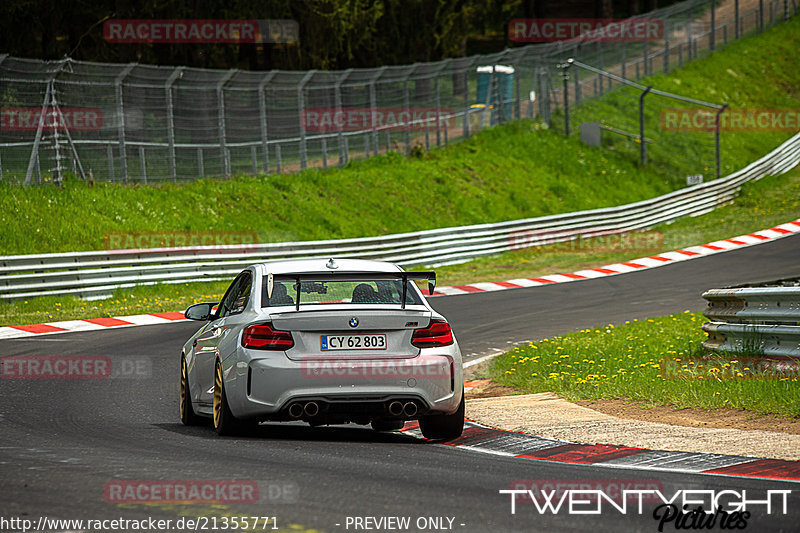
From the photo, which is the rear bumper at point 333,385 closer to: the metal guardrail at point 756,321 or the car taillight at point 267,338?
the car taillight at point 267,338

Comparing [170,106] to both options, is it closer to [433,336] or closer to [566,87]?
[566,87]

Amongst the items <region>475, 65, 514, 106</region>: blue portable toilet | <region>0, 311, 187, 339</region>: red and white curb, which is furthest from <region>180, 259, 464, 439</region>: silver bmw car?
<region>475, 65, 514, 106</region>: blue portable toilet

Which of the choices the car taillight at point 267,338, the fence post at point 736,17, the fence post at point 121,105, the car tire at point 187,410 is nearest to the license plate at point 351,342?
the car taillight at point 267,338

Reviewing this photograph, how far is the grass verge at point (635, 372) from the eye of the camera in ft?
32.8

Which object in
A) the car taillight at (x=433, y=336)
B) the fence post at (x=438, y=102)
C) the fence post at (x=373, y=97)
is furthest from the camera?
the fence post at (x=438, y=102)

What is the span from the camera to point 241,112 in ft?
99.1

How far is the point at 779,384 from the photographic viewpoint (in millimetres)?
10219

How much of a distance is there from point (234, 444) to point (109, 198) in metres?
19.4

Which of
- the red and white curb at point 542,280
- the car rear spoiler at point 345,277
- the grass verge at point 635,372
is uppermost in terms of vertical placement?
the car rear spoiler at point 345,277

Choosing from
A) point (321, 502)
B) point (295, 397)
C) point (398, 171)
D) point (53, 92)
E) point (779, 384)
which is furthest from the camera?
point (398, 171)

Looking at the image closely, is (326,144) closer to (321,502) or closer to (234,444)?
(234,444)

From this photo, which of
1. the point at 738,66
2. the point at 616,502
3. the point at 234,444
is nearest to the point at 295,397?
the point at 234,444

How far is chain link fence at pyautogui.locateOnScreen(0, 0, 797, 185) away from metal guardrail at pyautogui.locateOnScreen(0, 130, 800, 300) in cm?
389

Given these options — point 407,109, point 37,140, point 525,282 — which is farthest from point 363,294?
point 407,109
